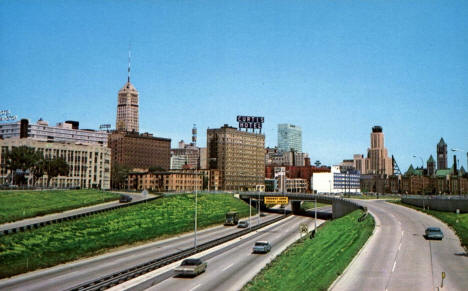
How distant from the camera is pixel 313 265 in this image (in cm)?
4347

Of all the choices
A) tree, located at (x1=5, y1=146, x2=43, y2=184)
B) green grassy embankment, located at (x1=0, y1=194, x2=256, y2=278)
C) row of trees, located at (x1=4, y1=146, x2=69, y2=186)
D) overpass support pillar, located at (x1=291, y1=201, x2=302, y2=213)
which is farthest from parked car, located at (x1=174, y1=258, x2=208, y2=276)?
overpass support pillar, located at (x1=291, y1=201, x2=302, y2=213)

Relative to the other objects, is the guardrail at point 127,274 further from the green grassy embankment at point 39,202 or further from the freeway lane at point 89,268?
the green grassy embankment at point 39,202

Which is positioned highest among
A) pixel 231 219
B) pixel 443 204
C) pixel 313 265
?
pixel 443 204

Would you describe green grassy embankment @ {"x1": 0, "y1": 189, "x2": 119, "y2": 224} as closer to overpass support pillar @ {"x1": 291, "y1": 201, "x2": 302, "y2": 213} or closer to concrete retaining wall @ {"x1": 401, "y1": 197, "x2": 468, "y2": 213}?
overpass support pillar @ {"x1": 291, "y1": 201, "x2": 302, "y2": 213}

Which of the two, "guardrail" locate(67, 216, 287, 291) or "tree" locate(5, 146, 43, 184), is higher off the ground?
"tree" locate(5, 146, 43, 184)

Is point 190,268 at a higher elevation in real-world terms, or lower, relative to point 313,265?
lower

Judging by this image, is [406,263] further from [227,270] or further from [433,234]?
[227,270]

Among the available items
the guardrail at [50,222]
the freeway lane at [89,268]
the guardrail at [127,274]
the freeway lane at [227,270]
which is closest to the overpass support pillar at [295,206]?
the guardrail at [50,222]

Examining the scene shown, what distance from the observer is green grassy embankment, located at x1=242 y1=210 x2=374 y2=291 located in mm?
36188

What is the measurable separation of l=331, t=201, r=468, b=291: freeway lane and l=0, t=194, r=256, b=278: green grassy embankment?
117 ft

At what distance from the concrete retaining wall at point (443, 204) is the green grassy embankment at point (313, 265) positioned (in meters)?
33.5

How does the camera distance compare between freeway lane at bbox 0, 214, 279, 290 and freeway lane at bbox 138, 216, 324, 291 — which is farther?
freeway lane at bbox 0, 214, 279, 290

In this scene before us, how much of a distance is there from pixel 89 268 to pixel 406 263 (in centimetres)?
3348

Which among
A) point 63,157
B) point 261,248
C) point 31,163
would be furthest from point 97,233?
point 63,157
